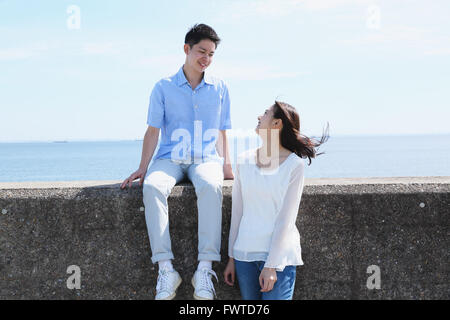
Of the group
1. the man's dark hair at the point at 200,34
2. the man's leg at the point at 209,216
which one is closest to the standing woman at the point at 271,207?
the man's leg at the point at 209,216

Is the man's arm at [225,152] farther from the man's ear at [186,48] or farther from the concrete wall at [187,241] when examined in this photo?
the man's ear at [186,48]

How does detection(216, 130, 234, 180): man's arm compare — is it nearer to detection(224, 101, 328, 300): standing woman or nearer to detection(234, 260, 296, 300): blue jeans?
detection(224, 101, 328, 300): standing woman

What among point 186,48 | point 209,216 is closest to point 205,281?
point 209,216

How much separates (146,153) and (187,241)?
0.65 metres

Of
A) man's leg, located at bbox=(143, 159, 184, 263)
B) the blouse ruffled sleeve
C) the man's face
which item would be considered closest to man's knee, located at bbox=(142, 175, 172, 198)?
man's leg, located at bbox=(143, 159, 184, 263)

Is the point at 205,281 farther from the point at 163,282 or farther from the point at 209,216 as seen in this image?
the point at 209,216

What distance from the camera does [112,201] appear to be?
2955 mm

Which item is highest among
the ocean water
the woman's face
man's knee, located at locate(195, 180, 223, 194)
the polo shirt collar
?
the polo shirt collar

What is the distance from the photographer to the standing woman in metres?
2.45

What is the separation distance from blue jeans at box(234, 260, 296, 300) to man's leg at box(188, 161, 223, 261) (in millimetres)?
187

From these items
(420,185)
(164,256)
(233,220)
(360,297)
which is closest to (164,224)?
(164,256)

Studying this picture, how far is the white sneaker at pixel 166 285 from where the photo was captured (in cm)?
259

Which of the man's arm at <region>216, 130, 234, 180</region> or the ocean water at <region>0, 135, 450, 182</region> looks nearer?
the man's arm at <region>216, 130, 234, 180</region>
